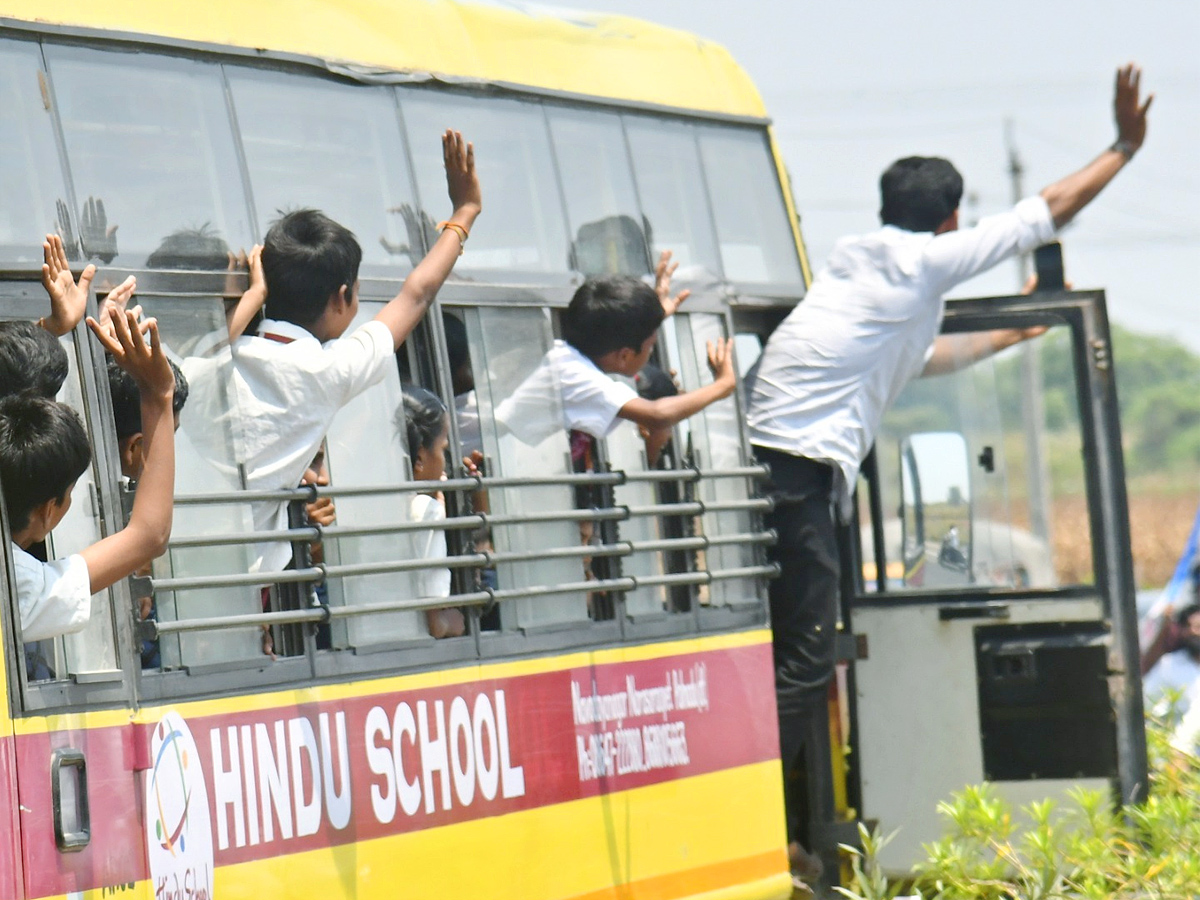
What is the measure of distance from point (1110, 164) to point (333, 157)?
8.63 feet

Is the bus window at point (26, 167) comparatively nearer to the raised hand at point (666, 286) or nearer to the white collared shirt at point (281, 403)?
the white collared shirt at point (281, 403)

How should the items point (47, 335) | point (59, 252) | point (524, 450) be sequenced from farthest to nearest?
point (524, 450) → point (59, 252) → point (47, 335)

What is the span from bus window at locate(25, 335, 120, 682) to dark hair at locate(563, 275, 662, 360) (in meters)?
1.83

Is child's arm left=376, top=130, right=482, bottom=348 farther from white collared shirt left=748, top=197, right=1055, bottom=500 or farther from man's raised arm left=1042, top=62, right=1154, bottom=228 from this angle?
man's raised arm left=1042, top=62, right=1154, bottom=228

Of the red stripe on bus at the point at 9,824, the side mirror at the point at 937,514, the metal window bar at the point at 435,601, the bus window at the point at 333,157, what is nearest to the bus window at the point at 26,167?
the bus window at the point at 333,157

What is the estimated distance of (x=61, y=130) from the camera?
177 inches

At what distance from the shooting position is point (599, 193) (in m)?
6.15

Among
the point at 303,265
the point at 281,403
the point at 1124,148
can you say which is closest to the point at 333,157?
the point at 303,265

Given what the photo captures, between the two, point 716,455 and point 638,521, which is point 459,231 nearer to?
point 638,521

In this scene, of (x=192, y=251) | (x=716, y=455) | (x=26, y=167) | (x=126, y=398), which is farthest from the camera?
(x=716, y=455)

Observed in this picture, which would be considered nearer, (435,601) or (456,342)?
(435,601)

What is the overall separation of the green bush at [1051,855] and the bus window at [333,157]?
2350 millimetres

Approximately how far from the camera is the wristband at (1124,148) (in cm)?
663

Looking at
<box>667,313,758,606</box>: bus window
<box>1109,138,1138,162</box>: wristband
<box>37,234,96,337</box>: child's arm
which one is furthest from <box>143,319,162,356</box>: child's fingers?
<box>1109,138,1138,162</box>: wristband
